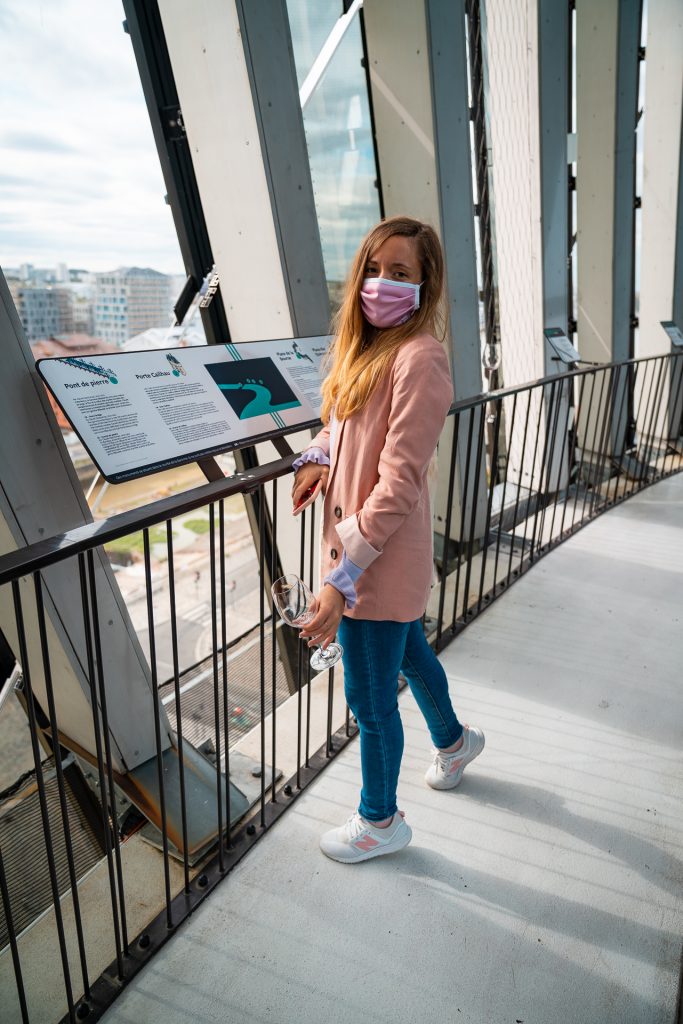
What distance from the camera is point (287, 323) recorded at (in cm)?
308

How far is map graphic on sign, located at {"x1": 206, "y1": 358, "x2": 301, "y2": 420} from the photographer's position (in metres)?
2.17

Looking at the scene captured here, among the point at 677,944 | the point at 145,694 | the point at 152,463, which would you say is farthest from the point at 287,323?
the point at 677,944

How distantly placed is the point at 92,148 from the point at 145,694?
2977mm

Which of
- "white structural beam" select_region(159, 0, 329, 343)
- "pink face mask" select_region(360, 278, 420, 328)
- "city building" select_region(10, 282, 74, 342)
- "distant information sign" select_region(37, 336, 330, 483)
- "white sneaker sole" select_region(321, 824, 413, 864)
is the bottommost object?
"white sneaker sole" select_region(321, 824, 413, 864)

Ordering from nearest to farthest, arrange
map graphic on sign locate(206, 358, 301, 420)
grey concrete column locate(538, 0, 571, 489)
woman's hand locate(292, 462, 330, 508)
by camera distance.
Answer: woman's hand locate(292, 462, 330, 508)
map graphic on sign locate(206, 358, 301, 420)
grey concrete column locate(538, 0, 571, 489)

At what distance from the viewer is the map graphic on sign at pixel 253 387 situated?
2.17 metres

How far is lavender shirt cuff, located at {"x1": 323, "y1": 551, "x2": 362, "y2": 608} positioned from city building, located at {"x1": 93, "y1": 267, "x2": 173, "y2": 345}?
2415mm

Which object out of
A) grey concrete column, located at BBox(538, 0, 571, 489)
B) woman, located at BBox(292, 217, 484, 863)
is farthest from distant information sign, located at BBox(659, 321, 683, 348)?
woman, located at BBox(292, 217, 484, 863)

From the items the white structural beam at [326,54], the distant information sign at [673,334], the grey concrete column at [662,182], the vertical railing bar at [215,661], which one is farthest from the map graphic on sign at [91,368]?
the distant information sign at [673,334]

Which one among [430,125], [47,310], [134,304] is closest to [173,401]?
[47,310]

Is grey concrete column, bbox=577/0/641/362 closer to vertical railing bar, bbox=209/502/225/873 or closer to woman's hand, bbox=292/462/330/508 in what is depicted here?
woman's hand, bbox=292/462/330/508

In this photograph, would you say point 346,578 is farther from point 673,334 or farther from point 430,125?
point 673,334

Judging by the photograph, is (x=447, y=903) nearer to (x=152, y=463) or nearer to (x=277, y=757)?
(x=277, y=757)

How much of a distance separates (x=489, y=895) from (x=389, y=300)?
4.85 feet
